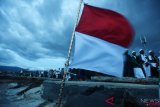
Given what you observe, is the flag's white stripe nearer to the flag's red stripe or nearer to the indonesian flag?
the indonesian flag

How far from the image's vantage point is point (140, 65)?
11.0m

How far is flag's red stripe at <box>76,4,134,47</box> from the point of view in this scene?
502cm

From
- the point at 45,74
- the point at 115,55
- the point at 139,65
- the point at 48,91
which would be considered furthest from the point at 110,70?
the point at 45,74

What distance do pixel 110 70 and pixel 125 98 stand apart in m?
0.61

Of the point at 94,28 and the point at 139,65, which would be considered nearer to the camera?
the point at 94,28

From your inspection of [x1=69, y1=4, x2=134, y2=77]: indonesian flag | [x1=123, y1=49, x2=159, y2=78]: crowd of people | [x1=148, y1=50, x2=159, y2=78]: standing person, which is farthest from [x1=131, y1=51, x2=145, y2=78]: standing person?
[x1=69, y1=4, x2=134, y2=77]: indonesian flag

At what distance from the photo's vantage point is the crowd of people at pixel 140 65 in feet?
35.1

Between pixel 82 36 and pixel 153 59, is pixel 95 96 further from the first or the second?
pixel 153 59

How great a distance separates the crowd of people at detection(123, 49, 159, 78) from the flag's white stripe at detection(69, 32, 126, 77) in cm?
579

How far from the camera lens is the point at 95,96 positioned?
176 inches

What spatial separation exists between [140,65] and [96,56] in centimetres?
663

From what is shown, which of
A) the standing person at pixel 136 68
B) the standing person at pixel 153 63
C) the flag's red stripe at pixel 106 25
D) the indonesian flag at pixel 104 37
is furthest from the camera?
the standing person at pixel 153 63

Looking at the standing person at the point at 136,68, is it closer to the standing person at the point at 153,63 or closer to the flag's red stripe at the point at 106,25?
the standing person at the point at 153,63

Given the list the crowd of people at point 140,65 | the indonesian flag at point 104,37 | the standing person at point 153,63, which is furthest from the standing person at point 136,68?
the indonesian flag at point 104,37
